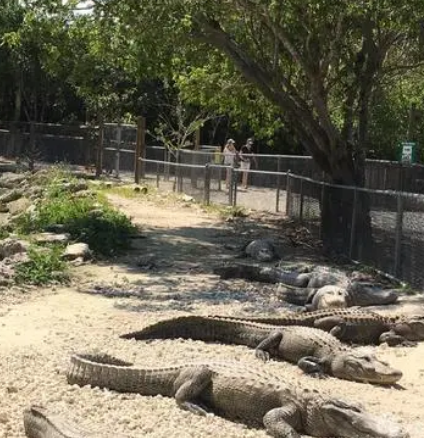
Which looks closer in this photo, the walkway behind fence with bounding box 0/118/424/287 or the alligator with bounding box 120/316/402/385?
the alligator with bounding box 120/316/402/385

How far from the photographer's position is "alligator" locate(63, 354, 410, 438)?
5.56 m

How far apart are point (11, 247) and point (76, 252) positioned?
3.23 ft

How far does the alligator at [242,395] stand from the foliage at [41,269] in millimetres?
4750

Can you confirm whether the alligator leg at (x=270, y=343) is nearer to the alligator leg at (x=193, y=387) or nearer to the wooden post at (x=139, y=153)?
the alligator leg at (x=193, y=387)

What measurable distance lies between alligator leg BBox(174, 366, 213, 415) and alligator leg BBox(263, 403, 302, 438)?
55cm

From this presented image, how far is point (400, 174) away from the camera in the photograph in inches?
842

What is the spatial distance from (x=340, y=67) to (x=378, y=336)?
31.7ft

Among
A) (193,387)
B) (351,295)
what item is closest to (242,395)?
(193,387)

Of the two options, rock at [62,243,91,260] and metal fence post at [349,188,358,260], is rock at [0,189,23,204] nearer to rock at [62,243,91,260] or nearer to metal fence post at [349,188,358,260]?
rock at [62,243,91,260]

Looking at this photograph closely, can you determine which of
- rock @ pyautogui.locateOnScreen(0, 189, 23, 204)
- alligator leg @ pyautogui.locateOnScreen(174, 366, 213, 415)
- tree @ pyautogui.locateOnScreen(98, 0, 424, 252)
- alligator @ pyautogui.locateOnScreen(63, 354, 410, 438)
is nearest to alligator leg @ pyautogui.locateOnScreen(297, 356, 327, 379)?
alligator @ pyautogui.locateOnScreen(63, 354, 410, 438)

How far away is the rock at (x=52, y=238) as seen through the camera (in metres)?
14.3

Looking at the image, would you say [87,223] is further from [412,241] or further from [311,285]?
[412,241]

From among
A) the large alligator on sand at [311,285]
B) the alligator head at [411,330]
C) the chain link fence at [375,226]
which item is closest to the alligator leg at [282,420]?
the alligator head at [411,330]

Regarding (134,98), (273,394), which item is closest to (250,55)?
(273,394)
